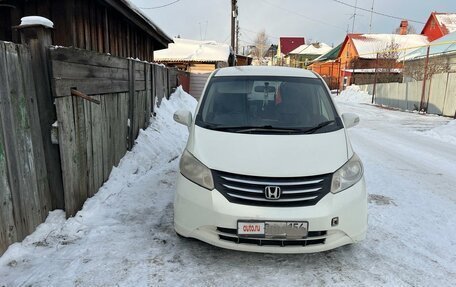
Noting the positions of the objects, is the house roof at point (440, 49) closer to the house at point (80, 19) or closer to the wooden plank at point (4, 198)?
the house at point (80, 19)

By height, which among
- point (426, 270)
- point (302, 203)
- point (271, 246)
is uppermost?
point (302, 203)

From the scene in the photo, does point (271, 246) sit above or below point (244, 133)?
below

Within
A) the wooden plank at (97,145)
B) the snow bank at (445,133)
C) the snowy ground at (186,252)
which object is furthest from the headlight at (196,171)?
the snow bank at (445,133)

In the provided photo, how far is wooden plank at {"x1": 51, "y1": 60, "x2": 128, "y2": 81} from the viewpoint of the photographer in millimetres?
3650

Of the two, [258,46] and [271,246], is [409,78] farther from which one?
[258,46]

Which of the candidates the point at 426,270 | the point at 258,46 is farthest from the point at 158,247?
the point at 258,46

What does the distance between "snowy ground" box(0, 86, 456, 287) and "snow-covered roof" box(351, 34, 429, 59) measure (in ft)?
131

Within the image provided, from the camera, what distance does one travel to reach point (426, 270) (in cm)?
317

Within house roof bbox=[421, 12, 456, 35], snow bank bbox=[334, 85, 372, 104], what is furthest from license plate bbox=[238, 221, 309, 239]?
house roof bbox=[421, 12, 456, 35]

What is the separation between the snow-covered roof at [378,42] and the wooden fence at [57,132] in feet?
134

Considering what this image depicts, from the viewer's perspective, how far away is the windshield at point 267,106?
12.2ft

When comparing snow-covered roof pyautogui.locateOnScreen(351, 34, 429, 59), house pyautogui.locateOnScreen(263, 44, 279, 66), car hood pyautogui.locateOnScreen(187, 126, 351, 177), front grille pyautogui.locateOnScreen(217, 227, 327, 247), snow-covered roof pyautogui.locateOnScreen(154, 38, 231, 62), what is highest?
house pyautogui.locateOnScreen(263, 44, 279, 66)

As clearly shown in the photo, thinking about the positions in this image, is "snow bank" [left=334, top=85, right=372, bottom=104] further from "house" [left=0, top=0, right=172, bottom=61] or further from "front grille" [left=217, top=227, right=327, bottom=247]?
"front grille" [left=217, top=227, right=327, bottom=247]

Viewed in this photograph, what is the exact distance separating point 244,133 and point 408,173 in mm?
4466
